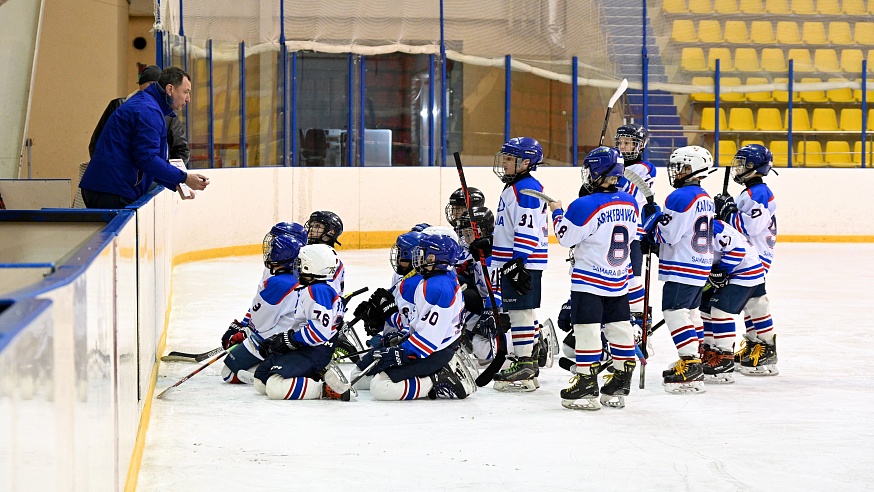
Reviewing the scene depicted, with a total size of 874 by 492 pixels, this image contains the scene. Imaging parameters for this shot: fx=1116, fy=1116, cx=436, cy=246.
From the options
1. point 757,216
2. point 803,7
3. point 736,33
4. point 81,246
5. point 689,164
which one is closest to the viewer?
point 81,246

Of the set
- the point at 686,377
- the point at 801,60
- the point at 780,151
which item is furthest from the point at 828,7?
the point at 686,377

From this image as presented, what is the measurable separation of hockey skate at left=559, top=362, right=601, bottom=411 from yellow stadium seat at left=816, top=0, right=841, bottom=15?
1227 cm

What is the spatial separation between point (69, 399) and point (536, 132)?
1225 centimetres

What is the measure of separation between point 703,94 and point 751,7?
5.72 feet

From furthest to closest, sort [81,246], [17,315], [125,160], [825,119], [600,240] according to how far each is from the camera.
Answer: [825,119]
[125,160]
[600,240]
[81,246]
[17,315]

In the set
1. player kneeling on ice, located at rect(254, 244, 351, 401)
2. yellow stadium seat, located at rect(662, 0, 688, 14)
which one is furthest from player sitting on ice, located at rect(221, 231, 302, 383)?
yellow stadium seat, located at rect(662, 0, 688, 14)

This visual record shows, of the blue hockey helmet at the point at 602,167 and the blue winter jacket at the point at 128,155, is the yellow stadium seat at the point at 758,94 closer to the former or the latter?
the blue hockey helmet at the point at 602,167

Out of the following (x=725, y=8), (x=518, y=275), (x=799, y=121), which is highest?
(x=725, y=8)

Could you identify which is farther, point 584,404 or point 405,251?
point 405,251

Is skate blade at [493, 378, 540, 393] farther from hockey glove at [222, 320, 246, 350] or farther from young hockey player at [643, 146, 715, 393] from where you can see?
hockey glove at [222, 320, 246, 350]

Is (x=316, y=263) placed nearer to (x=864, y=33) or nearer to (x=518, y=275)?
(x=518, y=275)

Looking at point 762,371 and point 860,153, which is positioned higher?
A: point 860,153

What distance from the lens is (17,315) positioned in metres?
1.48

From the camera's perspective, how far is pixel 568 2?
14.0m
